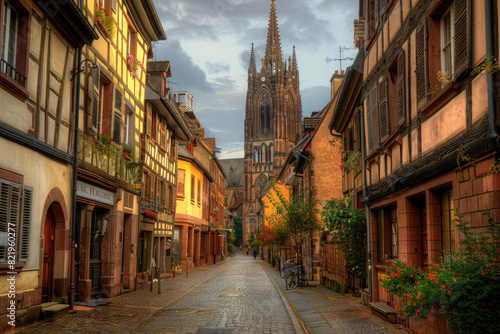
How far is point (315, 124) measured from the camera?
29.9 m

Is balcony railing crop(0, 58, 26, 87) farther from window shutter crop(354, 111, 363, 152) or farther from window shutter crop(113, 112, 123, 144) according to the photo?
window shutter crop(354, 111, 363, 152)

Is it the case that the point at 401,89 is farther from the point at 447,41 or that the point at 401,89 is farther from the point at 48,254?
the point at 48,254

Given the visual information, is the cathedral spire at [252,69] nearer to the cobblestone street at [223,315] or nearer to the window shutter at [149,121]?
the window shutter at [149,121]

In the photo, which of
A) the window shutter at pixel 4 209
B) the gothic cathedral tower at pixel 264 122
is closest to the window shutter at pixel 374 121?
the window shutter at pixel 4 209

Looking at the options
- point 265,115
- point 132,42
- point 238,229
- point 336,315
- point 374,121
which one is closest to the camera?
point 336,315

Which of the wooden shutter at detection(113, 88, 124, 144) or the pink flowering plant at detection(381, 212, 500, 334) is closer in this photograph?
the pink flowering plant at detection(381, 212, 500, 334)

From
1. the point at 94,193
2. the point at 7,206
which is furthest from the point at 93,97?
the point at 7,206

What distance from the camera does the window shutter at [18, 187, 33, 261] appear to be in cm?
972

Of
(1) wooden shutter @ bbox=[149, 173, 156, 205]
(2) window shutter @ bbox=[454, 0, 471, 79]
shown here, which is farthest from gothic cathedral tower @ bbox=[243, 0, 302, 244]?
(2) window shutter @ bbox=[454, 0, 471, 79]

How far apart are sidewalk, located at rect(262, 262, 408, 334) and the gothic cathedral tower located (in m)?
99.9

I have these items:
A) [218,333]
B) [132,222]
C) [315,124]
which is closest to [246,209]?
[315,124]

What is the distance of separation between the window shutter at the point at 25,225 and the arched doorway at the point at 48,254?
198cm

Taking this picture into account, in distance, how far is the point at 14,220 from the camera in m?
9.40

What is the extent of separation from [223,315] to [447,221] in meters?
5.89
